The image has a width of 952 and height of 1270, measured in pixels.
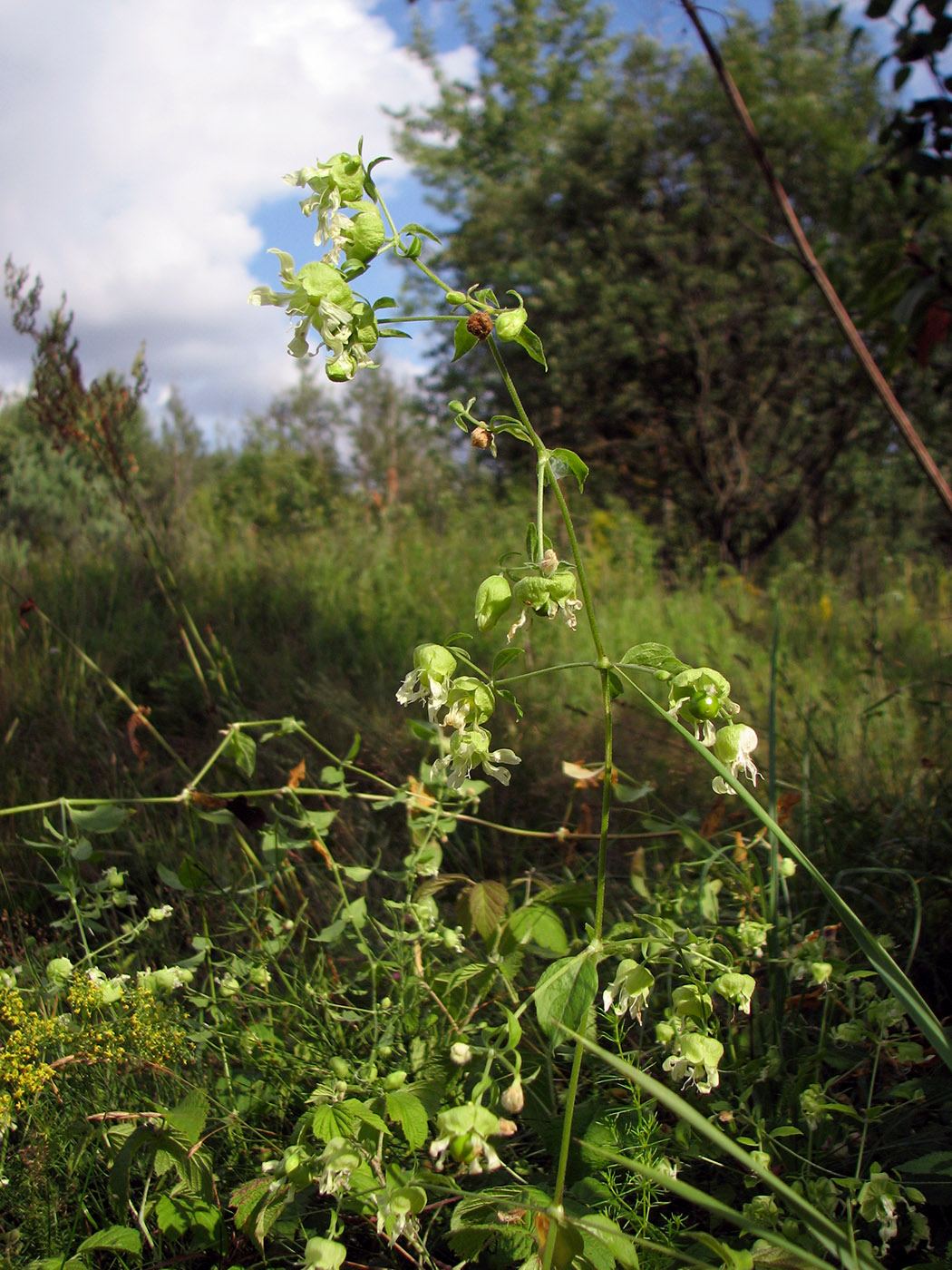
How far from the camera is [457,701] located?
88 centimetres

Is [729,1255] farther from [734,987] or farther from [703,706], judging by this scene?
[703,706]

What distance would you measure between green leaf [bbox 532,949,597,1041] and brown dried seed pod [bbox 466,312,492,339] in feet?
2.02

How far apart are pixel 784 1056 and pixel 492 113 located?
1563cm

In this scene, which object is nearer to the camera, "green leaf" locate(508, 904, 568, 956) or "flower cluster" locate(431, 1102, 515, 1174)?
"flower cluster" locate(431, 1102, 515, 1174)

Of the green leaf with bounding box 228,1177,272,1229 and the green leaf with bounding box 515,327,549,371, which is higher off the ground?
the green leaf with bounding box 515,327,549,371

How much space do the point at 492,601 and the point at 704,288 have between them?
28.6 feet

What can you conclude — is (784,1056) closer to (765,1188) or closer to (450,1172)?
(765,1188)

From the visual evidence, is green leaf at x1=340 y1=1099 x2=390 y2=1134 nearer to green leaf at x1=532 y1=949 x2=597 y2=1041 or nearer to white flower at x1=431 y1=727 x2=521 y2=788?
green leaf at x1=532 y1=949 x2=597 y2=1041

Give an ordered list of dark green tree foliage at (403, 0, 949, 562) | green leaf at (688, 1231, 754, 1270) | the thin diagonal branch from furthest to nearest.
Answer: dark green tree foliage at (403, 0, 949, 562)
the thin diagonal branch
green leaf at (688, 1231, 754, 1270)

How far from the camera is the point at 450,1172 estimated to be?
108 cm

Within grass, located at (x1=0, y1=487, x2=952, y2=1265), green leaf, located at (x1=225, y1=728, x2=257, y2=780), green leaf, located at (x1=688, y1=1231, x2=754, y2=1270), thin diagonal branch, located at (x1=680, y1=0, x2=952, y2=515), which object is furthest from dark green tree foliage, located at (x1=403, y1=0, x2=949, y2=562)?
green leaf, located at (x1=688, y1=1231, x2=754, y2=1270)

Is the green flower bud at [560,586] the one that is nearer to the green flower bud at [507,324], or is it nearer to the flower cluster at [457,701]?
the flower cluster at [457,701]

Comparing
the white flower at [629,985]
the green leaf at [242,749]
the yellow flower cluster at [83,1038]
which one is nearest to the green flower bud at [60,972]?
the yellow flower cluster at [83,1038]

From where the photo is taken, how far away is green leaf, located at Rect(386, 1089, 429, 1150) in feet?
2.94
